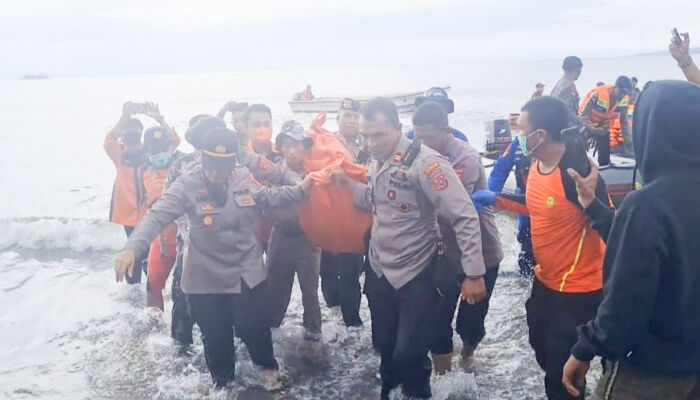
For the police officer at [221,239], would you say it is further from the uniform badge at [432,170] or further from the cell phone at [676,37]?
the cell phone at [676,37]

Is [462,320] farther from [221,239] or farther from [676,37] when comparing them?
[676,37]

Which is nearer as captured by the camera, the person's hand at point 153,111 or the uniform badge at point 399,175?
the uniform badge at point 399,175

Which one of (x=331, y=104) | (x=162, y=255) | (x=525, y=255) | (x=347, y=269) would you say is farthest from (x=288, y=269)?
(x=331, y=104)

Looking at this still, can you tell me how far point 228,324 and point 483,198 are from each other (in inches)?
82.7

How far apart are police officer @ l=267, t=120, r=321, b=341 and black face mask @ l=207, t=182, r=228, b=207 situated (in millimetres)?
543

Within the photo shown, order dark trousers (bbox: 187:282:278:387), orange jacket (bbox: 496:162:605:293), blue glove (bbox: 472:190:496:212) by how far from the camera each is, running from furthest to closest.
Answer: dark trousers (bbox: 187:282:278:387), blue glove (bbox: 472:190:496:212), orange jacket (bbox: 496:162:605:293)

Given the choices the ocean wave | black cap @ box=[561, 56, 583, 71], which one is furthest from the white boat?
black cap @ box=[561, 56, 583, 71]

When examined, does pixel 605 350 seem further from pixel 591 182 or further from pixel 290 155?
pixel 290 155

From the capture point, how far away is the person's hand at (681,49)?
4.49m

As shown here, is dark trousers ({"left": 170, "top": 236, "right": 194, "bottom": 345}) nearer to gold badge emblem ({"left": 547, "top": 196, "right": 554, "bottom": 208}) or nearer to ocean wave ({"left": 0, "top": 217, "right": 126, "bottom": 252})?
gold badge emblem ({"left": 547, "top": 196, "right": 554, "bottom": 208})

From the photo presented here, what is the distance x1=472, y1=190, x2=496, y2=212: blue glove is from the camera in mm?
3898

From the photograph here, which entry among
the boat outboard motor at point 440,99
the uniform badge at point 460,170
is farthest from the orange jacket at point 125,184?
the uniform badge at point 460,170

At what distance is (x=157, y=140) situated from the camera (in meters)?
5.89

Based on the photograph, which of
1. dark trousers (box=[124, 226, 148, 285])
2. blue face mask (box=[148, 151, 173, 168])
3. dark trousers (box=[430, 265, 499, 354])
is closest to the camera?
dark trousers (box=[430, 265, 499, 354])
